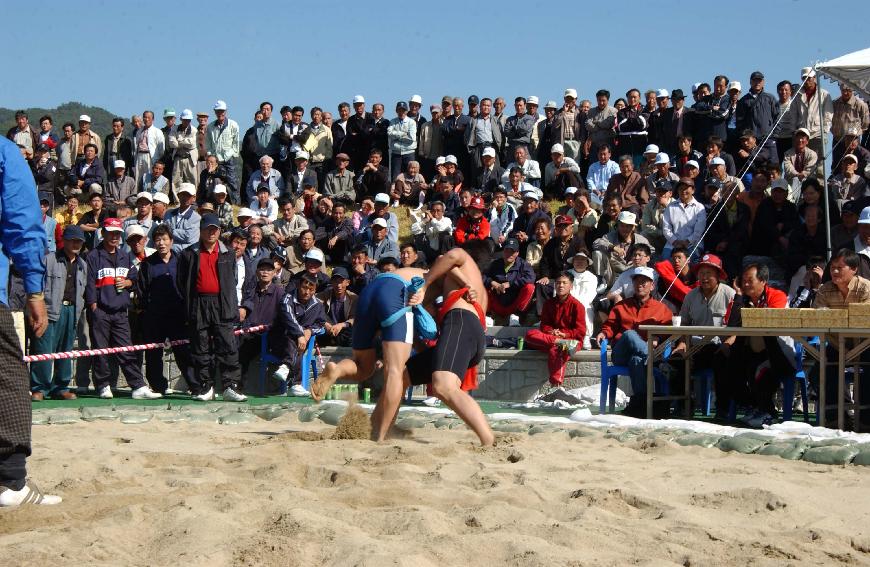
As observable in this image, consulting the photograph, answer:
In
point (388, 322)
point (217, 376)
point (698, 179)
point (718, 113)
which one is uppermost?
point (718, 113)

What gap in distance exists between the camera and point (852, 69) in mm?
12016

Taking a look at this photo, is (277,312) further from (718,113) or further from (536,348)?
(718,113)

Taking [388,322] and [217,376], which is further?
[217,376]

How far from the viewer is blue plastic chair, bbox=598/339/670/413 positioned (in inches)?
412

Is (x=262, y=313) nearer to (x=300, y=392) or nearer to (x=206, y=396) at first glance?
(x=300, y=392)

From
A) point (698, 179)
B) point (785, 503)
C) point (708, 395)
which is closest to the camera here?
point (785, 503)

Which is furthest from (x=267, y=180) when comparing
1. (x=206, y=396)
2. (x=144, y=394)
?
(x=206, y=396)

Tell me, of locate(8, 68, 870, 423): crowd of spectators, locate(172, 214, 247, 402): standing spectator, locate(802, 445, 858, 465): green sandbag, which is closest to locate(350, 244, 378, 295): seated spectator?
locate(8, 68, 870, 423): crowd of spectators

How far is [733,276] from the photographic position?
13.1m

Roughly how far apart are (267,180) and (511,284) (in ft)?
19.5

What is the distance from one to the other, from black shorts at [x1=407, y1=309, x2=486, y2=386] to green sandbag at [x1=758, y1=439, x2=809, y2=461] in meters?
2.01

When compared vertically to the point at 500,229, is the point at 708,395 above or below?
below

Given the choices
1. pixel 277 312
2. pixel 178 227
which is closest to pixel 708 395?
pixel 277 312

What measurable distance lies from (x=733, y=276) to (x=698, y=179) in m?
2.32
